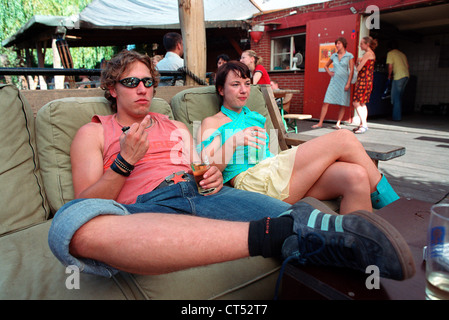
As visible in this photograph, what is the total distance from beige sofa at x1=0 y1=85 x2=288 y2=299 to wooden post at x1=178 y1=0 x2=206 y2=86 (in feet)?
2.93

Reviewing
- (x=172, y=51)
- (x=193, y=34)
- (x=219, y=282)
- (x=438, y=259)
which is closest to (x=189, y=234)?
(x=219, y=282)

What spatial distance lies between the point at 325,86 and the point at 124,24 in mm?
5616

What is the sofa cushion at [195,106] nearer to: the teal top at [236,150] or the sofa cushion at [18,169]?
the teal top at [236,150]

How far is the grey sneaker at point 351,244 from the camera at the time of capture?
92 cm

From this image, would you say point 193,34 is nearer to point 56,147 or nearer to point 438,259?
point 56,147

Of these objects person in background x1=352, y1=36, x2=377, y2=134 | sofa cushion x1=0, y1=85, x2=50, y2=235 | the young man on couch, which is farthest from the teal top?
person in background x1=352, y1=36, x2=377, y2=134

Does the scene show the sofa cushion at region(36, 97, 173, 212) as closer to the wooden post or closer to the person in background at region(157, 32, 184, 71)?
the wooden post

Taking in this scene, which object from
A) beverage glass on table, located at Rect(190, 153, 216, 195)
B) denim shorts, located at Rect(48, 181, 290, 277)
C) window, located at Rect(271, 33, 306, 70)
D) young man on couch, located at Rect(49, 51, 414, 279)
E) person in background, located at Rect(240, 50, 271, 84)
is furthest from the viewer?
window, located at Rect(271, 33, 306, 70)

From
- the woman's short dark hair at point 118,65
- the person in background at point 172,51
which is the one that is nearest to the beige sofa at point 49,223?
the woman's short dark hair at point 118,65

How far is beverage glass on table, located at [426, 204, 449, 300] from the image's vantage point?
86 centimetres

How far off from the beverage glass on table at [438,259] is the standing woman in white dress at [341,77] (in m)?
6.62

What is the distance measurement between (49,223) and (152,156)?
0.68m

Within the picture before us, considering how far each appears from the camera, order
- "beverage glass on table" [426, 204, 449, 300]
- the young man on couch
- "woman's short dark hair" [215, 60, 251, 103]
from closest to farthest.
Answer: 1. "beverage glass on table" [426, 204, 449, 300]
2. the young man on couch
3. "woman's short dark hair" [215, 60, 251, 103]

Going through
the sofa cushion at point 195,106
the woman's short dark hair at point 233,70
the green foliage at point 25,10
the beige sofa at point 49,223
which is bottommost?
the beige sofa at point 49,223
